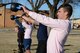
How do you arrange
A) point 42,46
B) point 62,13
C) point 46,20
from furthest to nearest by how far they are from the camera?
point 42,46
point 62,13
point 46,20

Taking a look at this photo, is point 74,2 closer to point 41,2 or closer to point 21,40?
point 41,2

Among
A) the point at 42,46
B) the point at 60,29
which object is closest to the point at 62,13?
the point at 60,29

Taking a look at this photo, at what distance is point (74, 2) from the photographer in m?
36.2

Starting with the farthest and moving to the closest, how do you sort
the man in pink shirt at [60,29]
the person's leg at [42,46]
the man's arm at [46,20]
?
the person's leg at [42,46] → the man in pink shirt at [60,29] → the man's arm at [46,20]

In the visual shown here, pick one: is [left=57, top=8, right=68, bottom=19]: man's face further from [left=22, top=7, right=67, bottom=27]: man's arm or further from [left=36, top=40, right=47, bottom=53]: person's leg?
[left=36, top=40, right=47, bottom=53]: person's leg

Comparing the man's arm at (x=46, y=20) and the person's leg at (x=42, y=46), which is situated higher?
the man's arm at (x=46, y=20)

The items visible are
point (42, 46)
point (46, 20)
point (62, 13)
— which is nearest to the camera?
point (46, 20)

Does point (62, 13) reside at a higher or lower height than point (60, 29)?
higher

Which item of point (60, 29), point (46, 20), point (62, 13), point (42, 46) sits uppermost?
point (62, 13)

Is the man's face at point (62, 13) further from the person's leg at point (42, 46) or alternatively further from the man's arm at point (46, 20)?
the person's leg at point (42, 46)

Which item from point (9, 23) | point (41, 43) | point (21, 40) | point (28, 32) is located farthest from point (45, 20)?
point (9, 23)

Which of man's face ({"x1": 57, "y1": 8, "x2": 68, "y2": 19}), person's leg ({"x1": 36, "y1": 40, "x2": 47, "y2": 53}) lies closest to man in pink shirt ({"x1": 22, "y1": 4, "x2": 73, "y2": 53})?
man's face ({"x1": 57, "y1": 8, "x2": 68, "y2": 19})

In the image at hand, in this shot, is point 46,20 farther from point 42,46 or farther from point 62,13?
point 42,46

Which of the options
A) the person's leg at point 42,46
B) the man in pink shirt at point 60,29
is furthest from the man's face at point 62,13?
the person's leg at point 42,46
